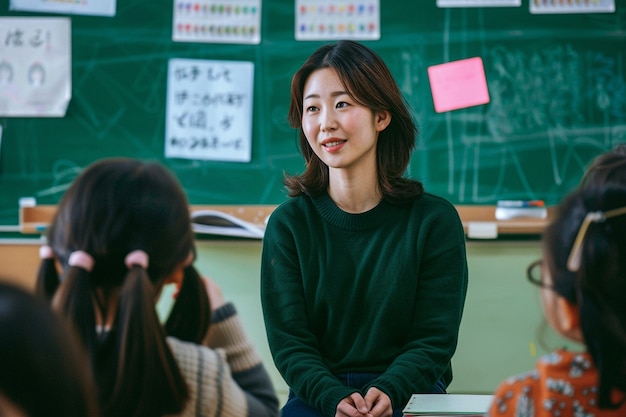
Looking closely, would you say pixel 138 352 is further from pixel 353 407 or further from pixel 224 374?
pixel 353 407

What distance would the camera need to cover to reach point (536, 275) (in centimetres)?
96

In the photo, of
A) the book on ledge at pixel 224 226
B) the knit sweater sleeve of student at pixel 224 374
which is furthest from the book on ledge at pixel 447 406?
the book on ledge at pixel 224 226

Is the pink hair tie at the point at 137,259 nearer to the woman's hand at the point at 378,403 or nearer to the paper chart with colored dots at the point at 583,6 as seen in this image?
the woman's hand at the point at 378,403

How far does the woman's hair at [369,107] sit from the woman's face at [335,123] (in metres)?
0.02

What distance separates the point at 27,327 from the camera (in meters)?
0.63

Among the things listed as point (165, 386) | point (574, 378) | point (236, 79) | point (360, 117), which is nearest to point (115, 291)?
point (165, 386)

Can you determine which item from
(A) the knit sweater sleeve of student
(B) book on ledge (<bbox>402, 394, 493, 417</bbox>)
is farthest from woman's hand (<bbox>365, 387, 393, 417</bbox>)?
(A) the knit sweater sleeve of student

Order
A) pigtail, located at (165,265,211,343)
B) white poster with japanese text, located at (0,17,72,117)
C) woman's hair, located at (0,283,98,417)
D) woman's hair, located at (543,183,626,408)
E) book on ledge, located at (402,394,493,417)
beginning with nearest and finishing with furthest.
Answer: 1. woman's hair, located at (0,283,98,417)
2. woman's hair, located at (543,183,626,408)
3. pigtail, located at (165,265,211,343)
4. book on ledge, located at (402,394,493,417)
5. white poster with japanese text, located at (0,17,72,117)

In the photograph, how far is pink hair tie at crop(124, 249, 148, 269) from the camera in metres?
0.91

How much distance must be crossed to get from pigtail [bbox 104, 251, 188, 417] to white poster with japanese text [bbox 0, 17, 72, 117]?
226 cm

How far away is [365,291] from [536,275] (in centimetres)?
69

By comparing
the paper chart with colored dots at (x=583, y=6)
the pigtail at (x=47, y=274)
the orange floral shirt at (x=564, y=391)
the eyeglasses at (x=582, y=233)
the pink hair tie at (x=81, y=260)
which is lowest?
the orange floral shirt at (x=564, y=391)

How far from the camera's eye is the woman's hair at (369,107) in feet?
5.40

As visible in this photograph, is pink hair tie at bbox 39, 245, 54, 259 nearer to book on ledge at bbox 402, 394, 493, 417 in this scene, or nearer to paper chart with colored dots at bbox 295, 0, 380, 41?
book on ledge at bbox 402, 394, 493, 417
